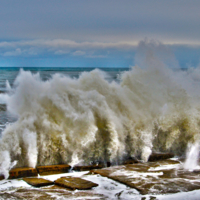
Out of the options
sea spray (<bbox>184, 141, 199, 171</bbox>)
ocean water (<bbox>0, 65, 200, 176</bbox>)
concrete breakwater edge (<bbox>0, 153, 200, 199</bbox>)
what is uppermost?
ocean water (<bbox>0, 65, 200, 176</bbox>)

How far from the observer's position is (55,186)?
18.9 feet

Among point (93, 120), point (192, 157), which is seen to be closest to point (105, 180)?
point (93, 120)

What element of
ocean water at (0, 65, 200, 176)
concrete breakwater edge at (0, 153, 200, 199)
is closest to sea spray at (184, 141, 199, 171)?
ocean water at (0, 65, 200, 176)

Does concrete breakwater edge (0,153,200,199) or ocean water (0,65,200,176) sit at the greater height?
ocean water (0,65,200,176)

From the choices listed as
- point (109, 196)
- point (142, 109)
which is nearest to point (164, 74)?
point (142, 109)

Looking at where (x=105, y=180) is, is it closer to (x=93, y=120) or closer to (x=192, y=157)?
(x=93, y=120)

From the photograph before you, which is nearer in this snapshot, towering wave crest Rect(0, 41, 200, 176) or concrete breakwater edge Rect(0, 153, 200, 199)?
concrete breakwater edge Rect(0, 153, 200, 199)

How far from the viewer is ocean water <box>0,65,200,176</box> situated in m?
7.46

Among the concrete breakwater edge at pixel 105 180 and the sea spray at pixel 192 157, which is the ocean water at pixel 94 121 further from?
the concrete breakwater edge at pixel 105 180

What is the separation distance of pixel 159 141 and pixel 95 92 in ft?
8.91

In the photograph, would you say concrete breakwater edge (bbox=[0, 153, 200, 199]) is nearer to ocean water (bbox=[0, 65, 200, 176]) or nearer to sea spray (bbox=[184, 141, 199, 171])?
sea spray (bbox=[184, 141, 199, 171])

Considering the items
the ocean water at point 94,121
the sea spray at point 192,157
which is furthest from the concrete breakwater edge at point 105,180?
the ocean water at point 94,121

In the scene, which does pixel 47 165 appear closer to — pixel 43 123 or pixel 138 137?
pixel 43 123

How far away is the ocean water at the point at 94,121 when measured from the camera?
7.46 meters
